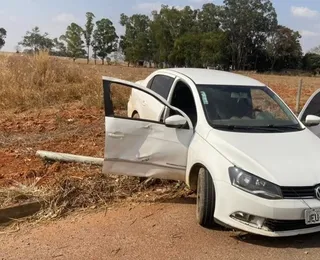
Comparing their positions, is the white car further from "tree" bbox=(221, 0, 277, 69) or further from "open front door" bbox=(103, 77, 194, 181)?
"tree" bbox=(221, 0, 277, 69)

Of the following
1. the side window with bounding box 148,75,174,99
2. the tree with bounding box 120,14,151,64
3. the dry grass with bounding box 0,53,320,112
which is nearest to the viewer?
the side window with bounding box 148,75,174,99

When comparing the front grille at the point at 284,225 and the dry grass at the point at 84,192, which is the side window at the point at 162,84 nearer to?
the dry grass at the point at 84,192

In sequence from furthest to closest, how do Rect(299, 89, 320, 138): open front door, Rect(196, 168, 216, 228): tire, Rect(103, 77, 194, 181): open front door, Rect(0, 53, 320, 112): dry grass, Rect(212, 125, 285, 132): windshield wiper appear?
Rect(0, 53, 320, 112): dry grass < Rect(299, 89, 320, 138): open front door < Rect(103, 77, 194, 181): open front door < Rect(212, 125, 285, 132): windshield wiper < Rect(196, 168, 216, 228): tire

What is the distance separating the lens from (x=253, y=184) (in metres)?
3.70

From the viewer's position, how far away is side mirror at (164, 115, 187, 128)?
14.8ft

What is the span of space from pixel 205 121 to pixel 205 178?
0.72 metres

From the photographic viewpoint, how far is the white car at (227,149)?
366cm

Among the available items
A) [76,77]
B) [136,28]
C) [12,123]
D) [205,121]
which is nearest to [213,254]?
[205,121]

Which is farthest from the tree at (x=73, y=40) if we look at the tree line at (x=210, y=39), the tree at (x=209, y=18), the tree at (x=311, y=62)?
the tree at (x=311, y=62)

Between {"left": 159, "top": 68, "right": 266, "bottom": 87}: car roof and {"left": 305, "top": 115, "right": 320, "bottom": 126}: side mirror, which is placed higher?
{"left": 159, "top": 68, "right": 266, "bottom": 87}: car roof

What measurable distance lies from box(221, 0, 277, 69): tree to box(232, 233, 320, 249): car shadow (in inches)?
3023

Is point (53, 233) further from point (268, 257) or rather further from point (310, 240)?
point (310, 240)

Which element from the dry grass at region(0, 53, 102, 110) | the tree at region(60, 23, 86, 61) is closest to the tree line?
the tree at region(60, 23, 86, 61)

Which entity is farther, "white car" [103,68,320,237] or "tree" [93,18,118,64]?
"tree" [93,18,118,64]
